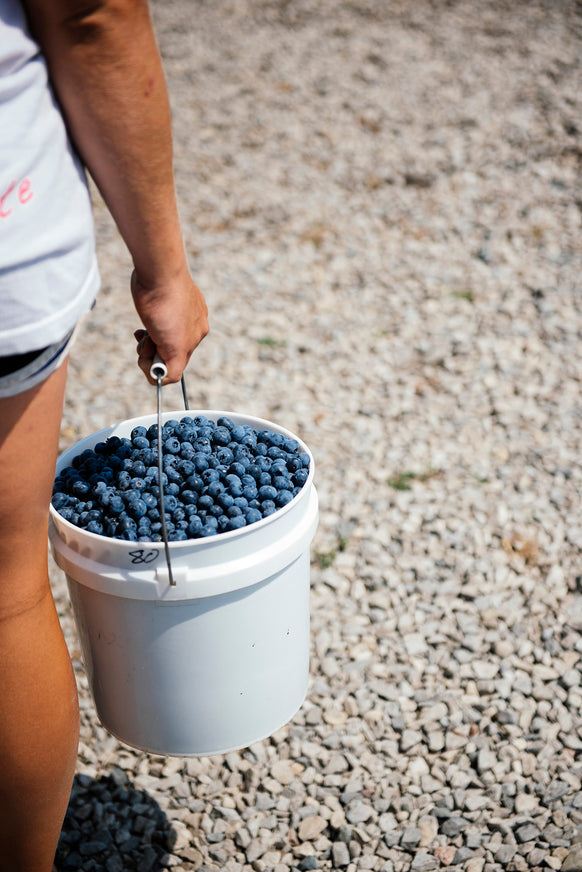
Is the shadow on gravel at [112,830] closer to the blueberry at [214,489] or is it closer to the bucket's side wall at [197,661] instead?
the bucket's side wall at [197,661]

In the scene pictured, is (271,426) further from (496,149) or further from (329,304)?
(496,149)

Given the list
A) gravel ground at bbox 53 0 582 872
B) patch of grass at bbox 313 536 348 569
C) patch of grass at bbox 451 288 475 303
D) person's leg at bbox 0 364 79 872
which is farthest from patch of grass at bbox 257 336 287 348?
person's leg at bbox 0 364 79 872

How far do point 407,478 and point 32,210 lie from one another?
186 centimetres

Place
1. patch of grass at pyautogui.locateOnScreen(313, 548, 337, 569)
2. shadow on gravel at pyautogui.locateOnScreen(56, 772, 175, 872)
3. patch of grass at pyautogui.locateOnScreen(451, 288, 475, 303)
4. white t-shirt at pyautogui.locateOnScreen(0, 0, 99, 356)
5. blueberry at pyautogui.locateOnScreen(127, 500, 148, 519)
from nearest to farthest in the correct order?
white t-shirt at pyautogui.locateOnScreen(0, 0, 99, 356)
blueberry at pyautogui.locateOnScreen(127, 500, 148, 519)
shadow on gravel at pyautogui.locateOnScreen(56, 772, 175, 872)
patch of grass at pyautogui.locateOnScreen(313, 548, 337, 569)
patch of grass at pyautogui.locateOnScreen(451, 288, 475, 303)

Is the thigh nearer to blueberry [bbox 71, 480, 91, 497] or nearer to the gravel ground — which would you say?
blueberry [bbox 71, 480, 91, 497]

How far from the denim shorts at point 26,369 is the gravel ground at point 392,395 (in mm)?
1124

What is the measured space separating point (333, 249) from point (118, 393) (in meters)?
1.26

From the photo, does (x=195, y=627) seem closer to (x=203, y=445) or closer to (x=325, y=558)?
(x=203, y=445)

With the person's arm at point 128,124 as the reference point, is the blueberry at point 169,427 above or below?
Result: below

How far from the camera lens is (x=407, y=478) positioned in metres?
2.66

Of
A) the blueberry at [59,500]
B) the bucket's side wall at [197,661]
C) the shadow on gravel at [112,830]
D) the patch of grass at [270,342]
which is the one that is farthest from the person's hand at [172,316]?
the patch of grass at [270,342]

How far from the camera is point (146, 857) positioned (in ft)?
5.57

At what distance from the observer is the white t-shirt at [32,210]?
93 cm

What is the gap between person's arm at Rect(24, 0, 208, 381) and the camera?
982 mm
